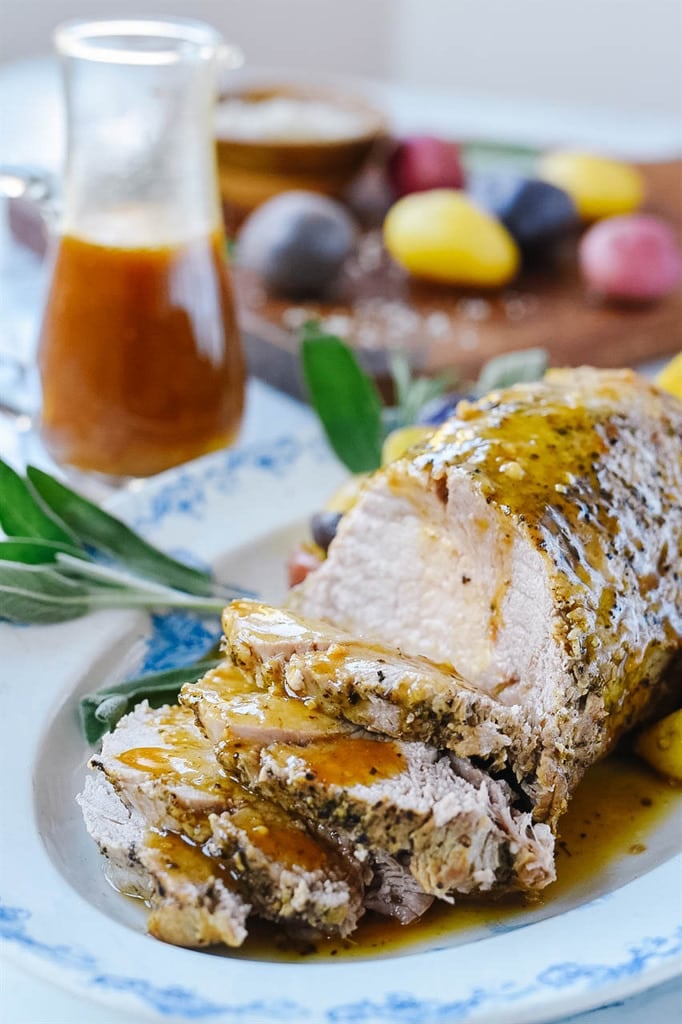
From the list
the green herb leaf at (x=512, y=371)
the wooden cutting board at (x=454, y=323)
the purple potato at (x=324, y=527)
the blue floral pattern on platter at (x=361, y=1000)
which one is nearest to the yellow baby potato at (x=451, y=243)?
the wooden cutting board at (x=454, y=323)

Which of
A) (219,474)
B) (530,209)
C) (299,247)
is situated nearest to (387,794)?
(219,474)

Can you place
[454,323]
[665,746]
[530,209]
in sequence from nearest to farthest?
[665,746] < [454,323] < [530,209]

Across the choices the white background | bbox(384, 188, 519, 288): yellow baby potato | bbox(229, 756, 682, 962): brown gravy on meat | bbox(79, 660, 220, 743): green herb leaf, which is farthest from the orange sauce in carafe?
the white background

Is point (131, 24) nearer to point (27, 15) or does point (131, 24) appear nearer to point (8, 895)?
point (8, 895)

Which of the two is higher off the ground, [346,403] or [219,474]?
[346,403]

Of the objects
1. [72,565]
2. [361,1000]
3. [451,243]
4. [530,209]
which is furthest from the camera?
[530,209]

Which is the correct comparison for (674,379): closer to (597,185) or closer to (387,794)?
(387,794)
